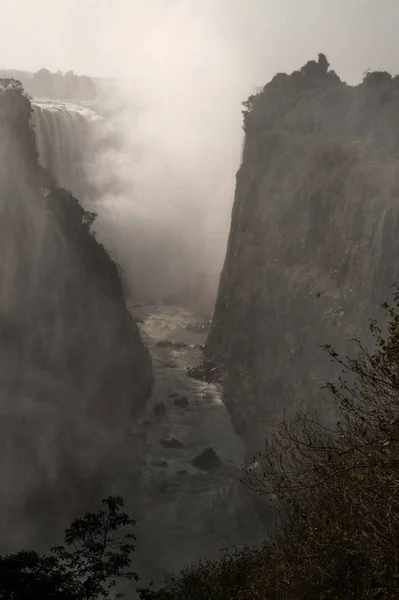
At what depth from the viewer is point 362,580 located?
9.30 meters

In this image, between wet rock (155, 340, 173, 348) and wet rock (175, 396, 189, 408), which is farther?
wet rock (155, 340, 173, 348)

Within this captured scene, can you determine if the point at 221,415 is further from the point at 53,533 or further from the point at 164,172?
the point at 164,172

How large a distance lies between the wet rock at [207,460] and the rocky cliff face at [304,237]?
3392mm

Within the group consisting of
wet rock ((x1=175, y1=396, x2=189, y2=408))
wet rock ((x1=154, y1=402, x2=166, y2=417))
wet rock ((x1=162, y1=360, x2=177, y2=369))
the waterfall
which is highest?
the waterfall

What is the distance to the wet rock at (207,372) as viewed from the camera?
158ft

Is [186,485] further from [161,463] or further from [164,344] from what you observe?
[164,344]

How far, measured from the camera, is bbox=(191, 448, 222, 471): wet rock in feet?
115

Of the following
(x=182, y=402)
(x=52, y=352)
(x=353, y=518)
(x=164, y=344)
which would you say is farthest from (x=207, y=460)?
(x=353, y=518)

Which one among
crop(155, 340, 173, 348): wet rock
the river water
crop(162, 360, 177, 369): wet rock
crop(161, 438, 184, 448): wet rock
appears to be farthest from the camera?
crop(155, 340, 173, 348): wet rock

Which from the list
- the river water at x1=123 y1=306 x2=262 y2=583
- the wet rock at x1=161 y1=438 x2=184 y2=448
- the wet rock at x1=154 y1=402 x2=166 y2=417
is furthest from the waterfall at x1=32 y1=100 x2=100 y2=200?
the wet rock at x1=161 y1=438 x2=184 y2=448

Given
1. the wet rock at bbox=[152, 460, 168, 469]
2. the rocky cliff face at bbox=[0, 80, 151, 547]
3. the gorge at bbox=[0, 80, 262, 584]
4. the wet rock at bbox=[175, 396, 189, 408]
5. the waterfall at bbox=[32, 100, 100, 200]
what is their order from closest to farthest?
the gorge at bbox=[0, 80, 262, 584] < the rocky cliff face at bbox=[0, 80, 151, 547] < the wet rock at bbox=[152, 460, 168, 469] < the wet rock at bbox=[175, 396, 189, 408] < the waterfall at bbox=[32, 100, 100, 200]

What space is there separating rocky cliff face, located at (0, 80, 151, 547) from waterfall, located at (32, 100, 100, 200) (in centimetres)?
1551

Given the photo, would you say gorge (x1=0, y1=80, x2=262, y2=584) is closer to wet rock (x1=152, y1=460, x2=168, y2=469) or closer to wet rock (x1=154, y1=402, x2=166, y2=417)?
wet rock (x1=152, y1=460, x2=168, y2=469)

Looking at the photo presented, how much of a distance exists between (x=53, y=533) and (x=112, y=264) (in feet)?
77.0
